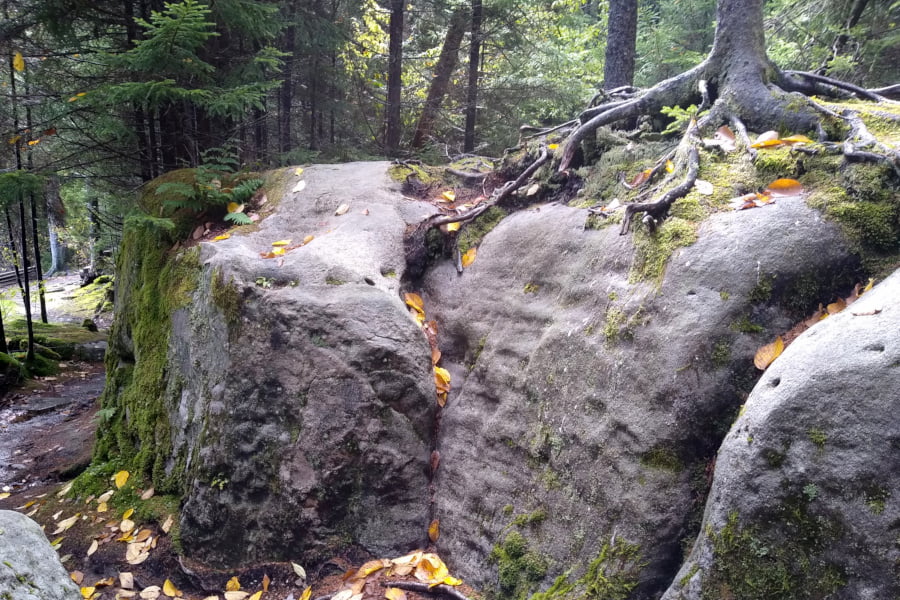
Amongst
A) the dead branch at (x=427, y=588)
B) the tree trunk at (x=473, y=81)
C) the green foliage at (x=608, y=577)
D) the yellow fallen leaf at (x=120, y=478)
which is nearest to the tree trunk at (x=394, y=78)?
the tree trunk at (x=473, y=81)

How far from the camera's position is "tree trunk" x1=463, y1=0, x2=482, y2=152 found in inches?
412

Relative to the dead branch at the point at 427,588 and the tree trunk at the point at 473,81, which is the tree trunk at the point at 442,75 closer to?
the tree trunk at the point at 473,81

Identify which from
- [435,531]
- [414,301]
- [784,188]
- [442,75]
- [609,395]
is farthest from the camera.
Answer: [442,75]

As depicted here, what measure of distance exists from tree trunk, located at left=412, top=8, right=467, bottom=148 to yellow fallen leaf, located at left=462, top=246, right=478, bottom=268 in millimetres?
6199

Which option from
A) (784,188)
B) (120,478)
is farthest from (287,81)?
(784,188)

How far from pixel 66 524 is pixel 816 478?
5792 mm

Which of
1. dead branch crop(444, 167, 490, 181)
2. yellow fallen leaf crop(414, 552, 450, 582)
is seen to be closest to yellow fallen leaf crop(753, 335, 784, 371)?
yellow fallen leaf crop(414, 552, 450, 582)

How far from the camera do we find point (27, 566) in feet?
9.72

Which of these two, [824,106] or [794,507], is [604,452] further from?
[824,106]

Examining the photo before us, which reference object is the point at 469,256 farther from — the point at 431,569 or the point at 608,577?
the point at 608,577

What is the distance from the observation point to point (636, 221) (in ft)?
12.8

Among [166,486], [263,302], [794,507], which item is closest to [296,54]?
[263,302]

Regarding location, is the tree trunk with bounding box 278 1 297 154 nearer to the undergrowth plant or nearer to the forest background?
the forest background

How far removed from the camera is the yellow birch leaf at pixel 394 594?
12.0 ft
